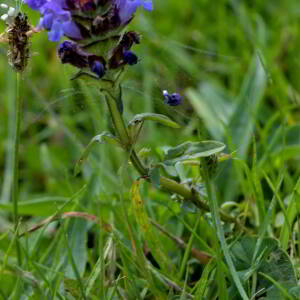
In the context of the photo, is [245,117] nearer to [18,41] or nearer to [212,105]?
[212,105]

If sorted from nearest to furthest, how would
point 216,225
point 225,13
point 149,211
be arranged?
point 216,225
point 149,211
point 225,13

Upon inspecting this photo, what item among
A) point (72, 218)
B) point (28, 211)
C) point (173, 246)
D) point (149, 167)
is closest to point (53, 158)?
point (28, 211)

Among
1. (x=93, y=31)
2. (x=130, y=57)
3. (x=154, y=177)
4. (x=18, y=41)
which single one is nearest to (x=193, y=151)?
(x=154, y=177)

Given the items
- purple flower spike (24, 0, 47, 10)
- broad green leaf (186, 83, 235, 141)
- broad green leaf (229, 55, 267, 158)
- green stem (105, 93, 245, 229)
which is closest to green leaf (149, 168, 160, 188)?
green stem (105, 93, 245, 229)

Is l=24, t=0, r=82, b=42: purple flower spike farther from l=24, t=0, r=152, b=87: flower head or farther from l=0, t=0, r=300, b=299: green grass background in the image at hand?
l=0, t=0, r=300, b=299: green grass background

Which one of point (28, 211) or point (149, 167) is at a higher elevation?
point (149, 167)

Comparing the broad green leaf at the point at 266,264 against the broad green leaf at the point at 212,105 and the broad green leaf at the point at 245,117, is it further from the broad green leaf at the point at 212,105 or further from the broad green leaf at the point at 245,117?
the broad green leaf at the point at 212,105

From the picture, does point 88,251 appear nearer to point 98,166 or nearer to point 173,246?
point 173,246
